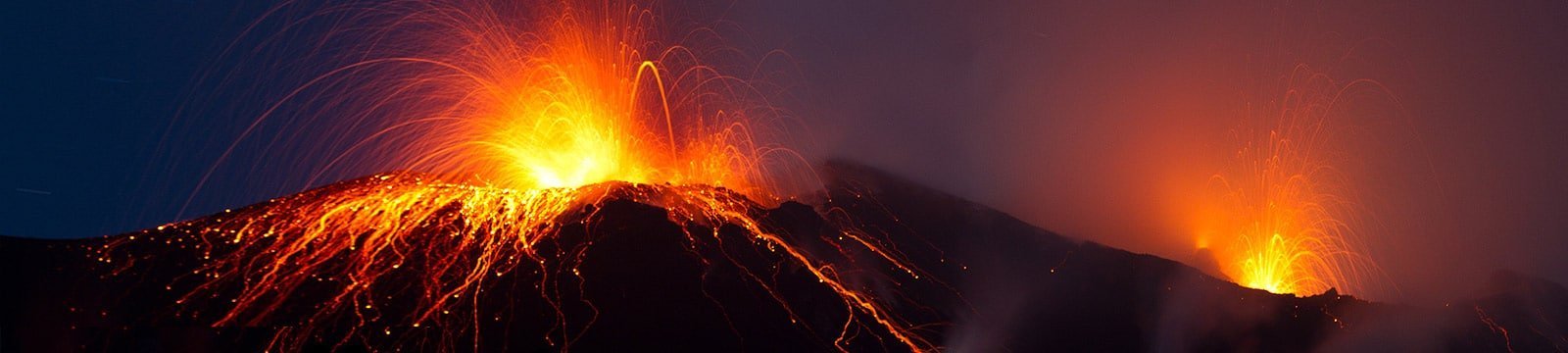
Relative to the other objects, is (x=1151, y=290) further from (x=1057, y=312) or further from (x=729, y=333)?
(x=729, y=333)

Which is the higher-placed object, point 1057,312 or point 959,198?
point 959,198

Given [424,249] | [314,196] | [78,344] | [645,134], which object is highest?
[645,134]

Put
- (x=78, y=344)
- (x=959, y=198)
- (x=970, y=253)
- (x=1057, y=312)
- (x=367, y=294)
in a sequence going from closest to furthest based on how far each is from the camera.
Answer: (x=78, y=344) < (x=367, y=294) < (x=1057, y=312) < (x=970, y=253) < (x=959, y=198)

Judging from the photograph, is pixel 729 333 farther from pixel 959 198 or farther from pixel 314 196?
pixel 959 198

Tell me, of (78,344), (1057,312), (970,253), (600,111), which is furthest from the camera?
(970,253)

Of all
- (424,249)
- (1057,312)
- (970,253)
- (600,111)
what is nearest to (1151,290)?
(1057,312)

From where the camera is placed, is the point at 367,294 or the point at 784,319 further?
the point at 784,319
